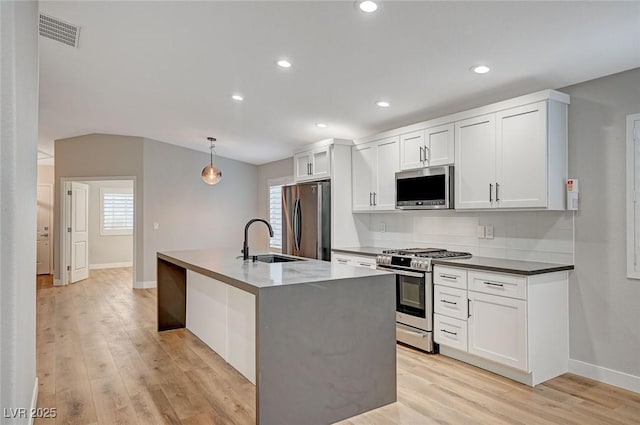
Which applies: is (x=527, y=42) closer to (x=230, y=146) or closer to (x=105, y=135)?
(x=230, y=146)

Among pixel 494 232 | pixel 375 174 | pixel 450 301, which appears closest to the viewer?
pixel 450 301

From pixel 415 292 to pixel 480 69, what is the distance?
→ 2.05 m

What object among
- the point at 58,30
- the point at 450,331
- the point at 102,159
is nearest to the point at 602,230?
the point at 450,331

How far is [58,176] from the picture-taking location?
290 inches

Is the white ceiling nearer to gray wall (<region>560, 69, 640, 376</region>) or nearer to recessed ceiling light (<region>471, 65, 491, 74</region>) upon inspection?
recessed ceiling light (<region>471, 65, 491, 74</region>)

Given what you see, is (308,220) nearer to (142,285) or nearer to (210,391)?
(210,391)

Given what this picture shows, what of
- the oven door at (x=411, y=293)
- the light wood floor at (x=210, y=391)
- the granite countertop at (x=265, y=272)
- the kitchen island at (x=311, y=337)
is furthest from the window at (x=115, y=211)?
the oven door at (x=411, y=293)

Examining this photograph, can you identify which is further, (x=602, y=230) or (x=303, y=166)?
(x=303, y=166)

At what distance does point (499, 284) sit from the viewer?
10.4ft

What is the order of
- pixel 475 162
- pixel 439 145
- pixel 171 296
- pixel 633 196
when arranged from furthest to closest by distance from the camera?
1. pixel 171 296
2. pixel 439 145
3. pixel 475 162
4. pixel 633 196

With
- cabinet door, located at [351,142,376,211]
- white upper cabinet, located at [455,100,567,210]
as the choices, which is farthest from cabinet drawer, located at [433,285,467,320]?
cabinet door, located at [351,142,376,211]

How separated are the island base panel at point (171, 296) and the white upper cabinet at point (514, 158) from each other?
3133 millimetres

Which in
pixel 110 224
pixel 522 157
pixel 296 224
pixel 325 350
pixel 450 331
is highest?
pixel 522 157

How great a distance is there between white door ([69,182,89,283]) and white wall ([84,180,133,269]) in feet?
4.97
